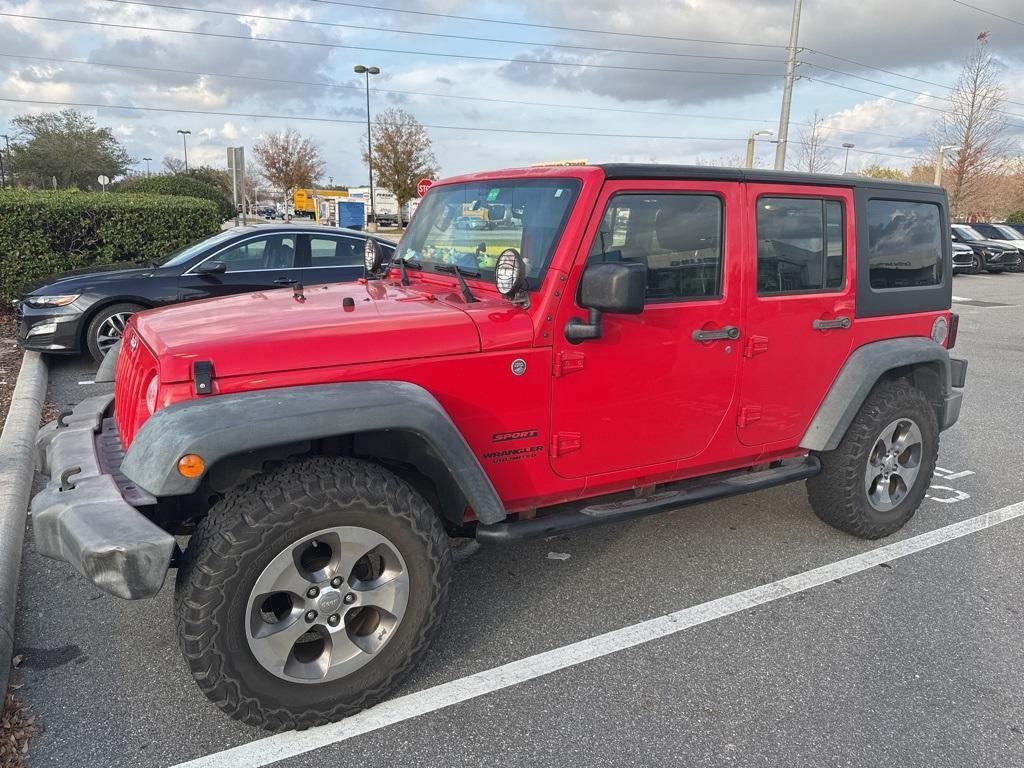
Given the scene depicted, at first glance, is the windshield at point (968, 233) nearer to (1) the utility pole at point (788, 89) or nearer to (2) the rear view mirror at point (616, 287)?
(1) the utility pole at point (788, 89)

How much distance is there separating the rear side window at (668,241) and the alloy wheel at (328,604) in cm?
143

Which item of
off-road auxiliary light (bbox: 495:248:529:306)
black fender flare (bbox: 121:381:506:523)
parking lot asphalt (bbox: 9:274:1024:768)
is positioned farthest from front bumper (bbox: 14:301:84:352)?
off-road auxiliary light (bbox: 495:248:529:306)

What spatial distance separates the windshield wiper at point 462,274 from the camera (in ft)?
10.1

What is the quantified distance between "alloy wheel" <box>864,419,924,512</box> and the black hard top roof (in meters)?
1.27

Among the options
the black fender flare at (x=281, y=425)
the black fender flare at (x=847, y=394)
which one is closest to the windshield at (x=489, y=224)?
the black fender flare at (x=281, y=425)

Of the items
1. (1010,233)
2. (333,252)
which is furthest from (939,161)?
(333,252)

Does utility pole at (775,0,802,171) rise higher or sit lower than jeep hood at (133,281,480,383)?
higher

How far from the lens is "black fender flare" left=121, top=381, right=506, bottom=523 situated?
2.27m

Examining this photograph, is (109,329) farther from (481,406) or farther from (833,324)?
(833,324)

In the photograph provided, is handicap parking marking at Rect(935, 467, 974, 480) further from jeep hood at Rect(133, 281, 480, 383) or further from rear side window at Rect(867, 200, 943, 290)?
jeep hood at Rect(133, 281, 480, 383)

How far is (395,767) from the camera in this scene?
8.00 feet

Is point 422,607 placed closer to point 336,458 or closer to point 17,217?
Result: point 336,458

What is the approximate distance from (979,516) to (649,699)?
296 cm

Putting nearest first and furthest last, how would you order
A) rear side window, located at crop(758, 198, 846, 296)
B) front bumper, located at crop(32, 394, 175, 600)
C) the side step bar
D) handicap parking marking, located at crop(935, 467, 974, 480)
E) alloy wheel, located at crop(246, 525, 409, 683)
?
front bumper, located at crop(32, 394, 175, 600) → alloy wheel, located at crop(246, 525, 409, 683) → the side step bar → rear side window, located at crop(758, 198, 846, 296) → handicap parking marking, located at crop(935, 467, 974, 480)
